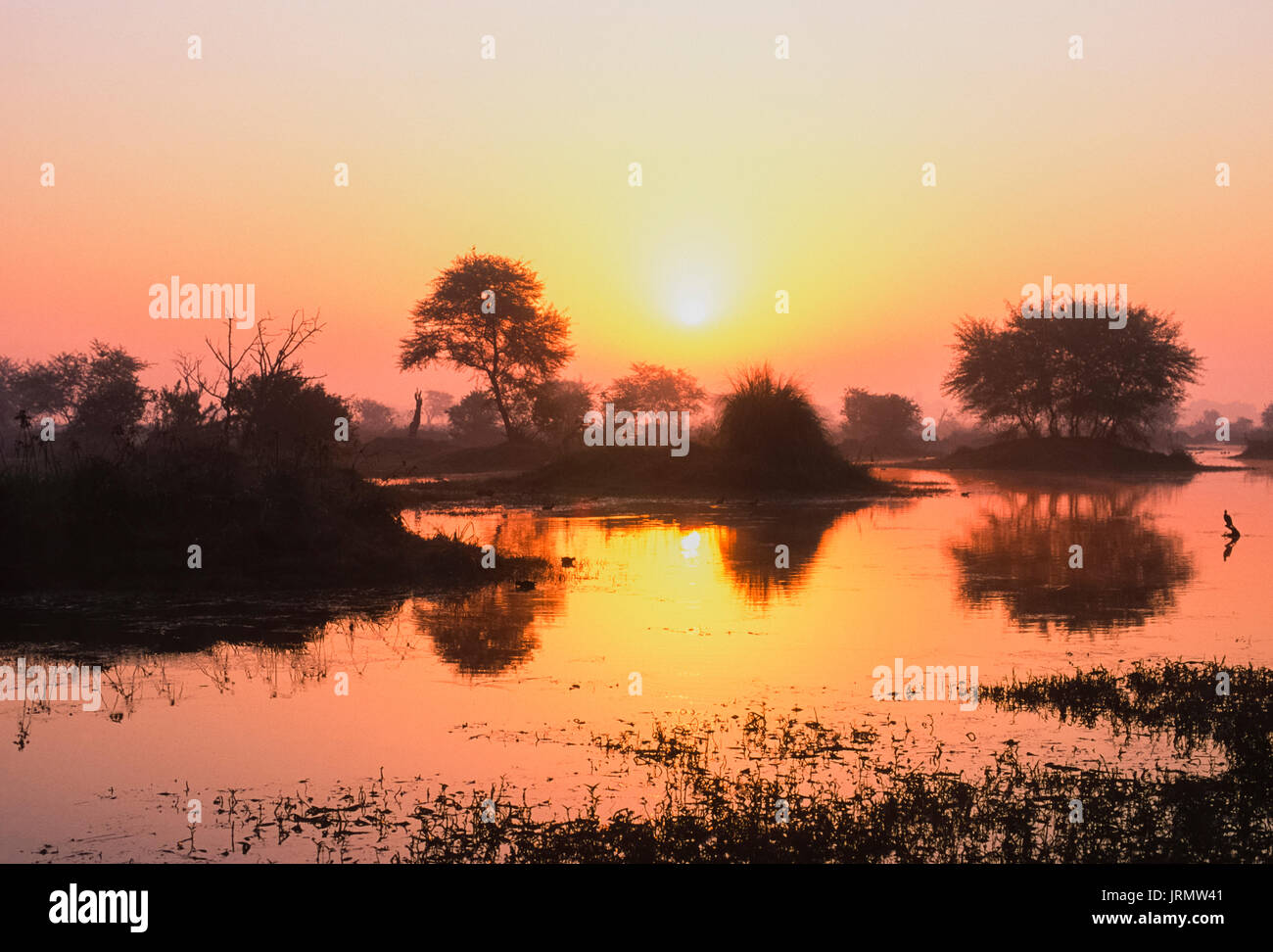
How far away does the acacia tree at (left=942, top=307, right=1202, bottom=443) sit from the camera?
7638cm

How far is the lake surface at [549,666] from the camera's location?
897cm

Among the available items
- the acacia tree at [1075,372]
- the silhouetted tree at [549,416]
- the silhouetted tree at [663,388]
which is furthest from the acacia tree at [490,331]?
the silhouetted tree at [663,388]

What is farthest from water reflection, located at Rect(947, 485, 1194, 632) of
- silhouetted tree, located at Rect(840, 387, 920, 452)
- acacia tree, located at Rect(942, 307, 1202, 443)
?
silhouetted tree, located at Rect(840, 387, 920, 452)

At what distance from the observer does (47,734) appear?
10.5 metres

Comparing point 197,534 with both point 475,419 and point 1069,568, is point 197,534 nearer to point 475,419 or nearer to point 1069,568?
point 1069,568

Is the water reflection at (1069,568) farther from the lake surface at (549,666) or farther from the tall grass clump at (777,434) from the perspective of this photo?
the tall grass clump at (777,434)

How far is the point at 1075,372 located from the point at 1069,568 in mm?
59821

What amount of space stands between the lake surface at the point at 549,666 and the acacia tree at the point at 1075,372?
5433cm

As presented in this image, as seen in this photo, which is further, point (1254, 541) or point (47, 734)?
point (1254, 541)
